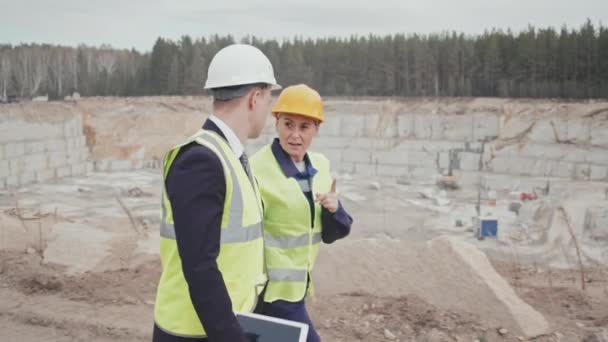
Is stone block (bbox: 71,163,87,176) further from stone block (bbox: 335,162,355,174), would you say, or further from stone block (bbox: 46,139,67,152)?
stone block (bbox: 335,162,355,174)

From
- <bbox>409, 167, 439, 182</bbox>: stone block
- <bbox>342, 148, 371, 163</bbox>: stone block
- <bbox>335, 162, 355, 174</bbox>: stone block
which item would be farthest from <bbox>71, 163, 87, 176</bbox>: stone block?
<bbox>409, 167, 439, 182</bbox>: stone block

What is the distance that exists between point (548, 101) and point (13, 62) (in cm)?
4204

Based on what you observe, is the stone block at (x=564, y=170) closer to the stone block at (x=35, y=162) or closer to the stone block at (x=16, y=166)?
the stone block at (x=35, y=162)

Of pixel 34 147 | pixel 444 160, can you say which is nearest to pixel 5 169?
pixel 34 147

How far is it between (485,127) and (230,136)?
2906cm

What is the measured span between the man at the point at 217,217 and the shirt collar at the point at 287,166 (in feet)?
2.40

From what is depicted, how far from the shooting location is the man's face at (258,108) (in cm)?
198

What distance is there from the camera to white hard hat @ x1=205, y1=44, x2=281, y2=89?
6.33ft

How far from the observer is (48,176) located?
1056 inches

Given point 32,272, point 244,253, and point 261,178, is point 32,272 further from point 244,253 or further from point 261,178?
point 244,253

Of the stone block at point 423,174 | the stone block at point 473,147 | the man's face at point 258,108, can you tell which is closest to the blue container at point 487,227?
the stone block at point 423,174

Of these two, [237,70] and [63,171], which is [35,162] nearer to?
[63,171]

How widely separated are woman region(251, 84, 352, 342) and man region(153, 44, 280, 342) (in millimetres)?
613

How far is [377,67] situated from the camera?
138 feet
